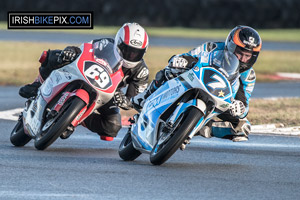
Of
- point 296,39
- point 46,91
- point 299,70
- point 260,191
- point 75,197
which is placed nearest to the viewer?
point 75,197

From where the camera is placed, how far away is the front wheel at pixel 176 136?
697 cm

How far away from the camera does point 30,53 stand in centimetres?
3034

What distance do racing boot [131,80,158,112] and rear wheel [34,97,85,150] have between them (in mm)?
707

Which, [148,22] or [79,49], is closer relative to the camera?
[79,49]

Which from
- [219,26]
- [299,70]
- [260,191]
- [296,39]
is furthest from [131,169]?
[219,26]

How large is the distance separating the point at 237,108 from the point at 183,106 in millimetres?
656

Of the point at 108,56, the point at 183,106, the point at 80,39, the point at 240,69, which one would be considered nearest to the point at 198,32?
the point at 80,39

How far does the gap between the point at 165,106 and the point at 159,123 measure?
189 millimetres

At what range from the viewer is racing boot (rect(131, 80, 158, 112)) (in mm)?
8224

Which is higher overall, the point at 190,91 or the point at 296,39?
the point at 190,91

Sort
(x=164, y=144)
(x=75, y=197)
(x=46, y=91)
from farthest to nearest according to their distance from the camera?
(x=46, y=91), (x=164, y=144), (x=75, y=197)

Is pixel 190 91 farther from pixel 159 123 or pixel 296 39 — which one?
pixel 296 39

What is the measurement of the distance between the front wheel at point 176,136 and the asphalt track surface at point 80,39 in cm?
2778

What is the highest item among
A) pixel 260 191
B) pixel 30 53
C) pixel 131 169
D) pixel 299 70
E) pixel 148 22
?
pixel 260 191
